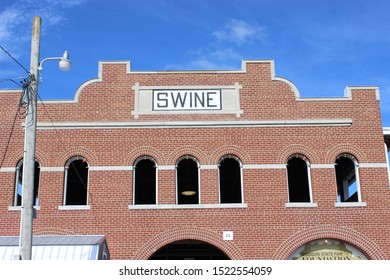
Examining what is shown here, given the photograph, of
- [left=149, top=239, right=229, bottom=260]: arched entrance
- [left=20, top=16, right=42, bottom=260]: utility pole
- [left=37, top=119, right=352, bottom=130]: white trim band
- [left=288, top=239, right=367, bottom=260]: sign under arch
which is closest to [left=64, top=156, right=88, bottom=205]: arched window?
[left=37, top=119, right=352, bottom=130]: white trim band

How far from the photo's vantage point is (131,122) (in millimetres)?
18969

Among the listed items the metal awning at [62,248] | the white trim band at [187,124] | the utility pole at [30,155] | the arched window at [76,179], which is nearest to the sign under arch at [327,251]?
the white trim band at [187,124]

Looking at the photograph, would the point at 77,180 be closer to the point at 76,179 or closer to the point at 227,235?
the point at 76,179

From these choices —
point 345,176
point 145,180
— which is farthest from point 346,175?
point 145,180

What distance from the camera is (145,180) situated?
72.9ft

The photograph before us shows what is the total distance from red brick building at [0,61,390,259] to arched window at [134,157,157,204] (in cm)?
21

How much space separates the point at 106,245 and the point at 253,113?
6648mm

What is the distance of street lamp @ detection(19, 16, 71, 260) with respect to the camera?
1096 centimetres

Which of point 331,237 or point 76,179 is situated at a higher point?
point 76,179

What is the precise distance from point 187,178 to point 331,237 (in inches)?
241

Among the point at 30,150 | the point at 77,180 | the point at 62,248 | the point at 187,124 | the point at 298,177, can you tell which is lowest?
the point at 62,248

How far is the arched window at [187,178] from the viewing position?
760 inches

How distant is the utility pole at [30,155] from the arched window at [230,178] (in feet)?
27.2
